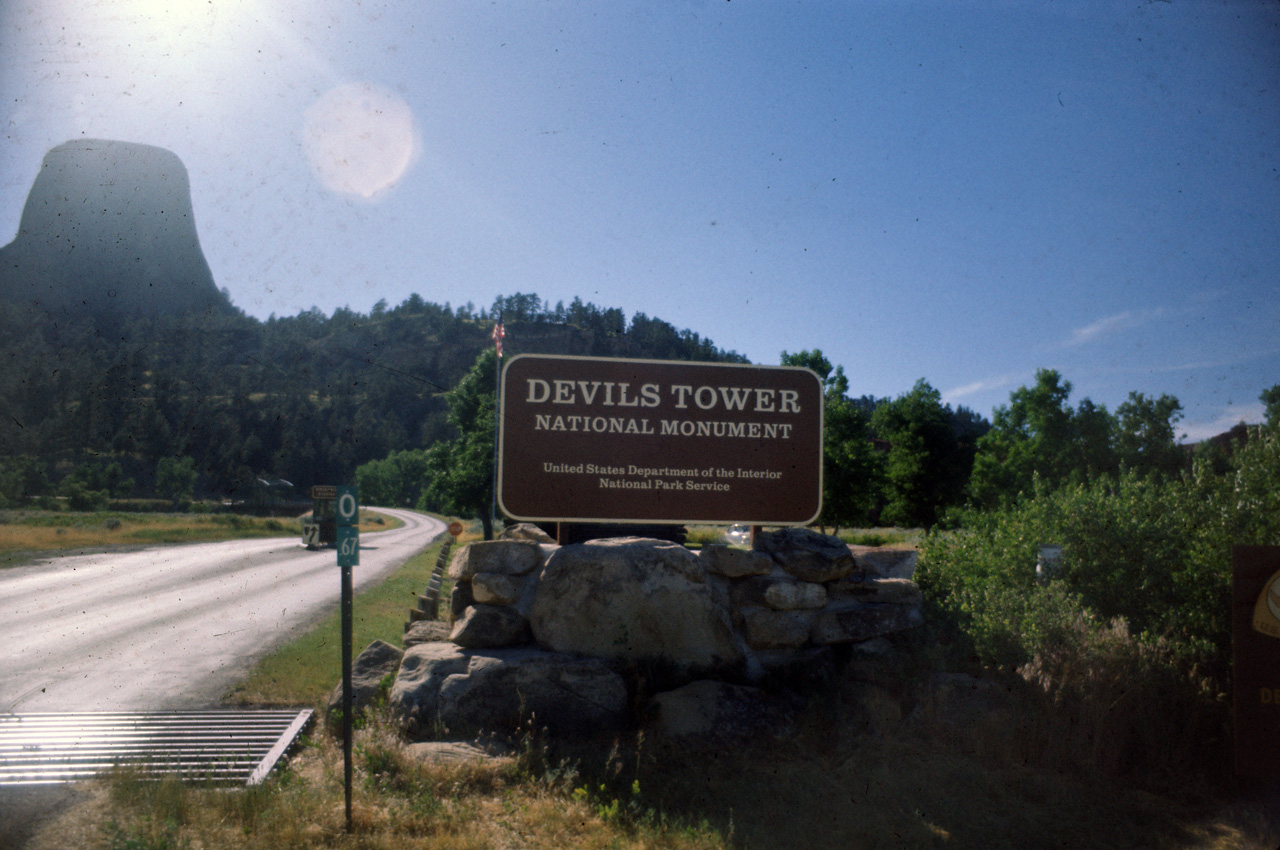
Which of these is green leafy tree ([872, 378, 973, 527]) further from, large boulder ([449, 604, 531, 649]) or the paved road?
large boulder ([449, 604, 531, 649])

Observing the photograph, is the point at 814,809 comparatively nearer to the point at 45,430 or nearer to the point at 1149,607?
the point at 1149,607

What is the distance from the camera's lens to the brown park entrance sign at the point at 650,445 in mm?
6582

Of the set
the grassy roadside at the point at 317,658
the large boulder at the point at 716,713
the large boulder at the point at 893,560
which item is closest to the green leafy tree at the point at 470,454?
the grassy roadside at the point at 317,658

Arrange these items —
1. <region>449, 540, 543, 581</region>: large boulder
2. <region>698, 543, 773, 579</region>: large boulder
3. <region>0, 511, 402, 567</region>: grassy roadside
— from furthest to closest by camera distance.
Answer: <region>0, 511, 402, 567</region>: grassy roadside, <region>698, 543, 773, 579</region>: large boulder, <region>449, 540, 543, 581</region>: large boulder

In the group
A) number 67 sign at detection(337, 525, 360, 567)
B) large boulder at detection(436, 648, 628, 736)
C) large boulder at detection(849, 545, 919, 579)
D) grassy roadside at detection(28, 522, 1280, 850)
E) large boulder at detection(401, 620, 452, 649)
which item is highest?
number 67 sign at detection(337, 525, 360, 567)

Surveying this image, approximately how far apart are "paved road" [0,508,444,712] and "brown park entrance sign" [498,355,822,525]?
449 cm

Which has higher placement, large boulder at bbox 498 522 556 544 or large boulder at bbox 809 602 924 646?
large boulder at bbox 498 522 556 544

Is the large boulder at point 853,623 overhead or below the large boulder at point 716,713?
overhead

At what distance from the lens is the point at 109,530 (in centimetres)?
2773

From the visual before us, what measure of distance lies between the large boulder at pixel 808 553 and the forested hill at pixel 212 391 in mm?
2180

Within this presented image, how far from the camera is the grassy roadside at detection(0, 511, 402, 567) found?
66.9ft

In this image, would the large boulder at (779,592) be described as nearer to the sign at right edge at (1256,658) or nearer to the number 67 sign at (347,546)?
the sign at right edge at (1256,658)

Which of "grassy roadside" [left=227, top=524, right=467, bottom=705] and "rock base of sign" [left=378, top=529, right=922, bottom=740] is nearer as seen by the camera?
"rock base of sign" [left=378, top=529, right=922, bottom=740]

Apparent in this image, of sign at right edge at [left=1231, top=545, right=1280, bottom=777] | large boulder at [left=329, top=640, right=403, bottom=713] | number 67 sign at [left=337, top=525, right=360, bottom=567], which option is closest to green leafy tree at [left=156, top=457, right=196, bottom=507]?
large boulder at [left=329, top=640, right=403, bottom=713]
